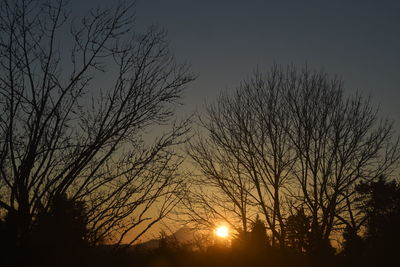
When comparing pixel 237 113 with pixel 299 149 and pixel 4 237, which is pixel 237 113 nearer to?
pixel 299 149

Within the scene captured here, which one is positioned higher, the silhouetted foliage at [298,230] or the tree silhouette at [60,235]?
the silhouetted foliage at [298,230]

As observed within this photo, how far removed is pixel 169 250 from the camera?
1166 cm

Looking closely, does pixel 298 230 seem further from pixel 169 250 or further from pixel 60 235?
pixel 60 235

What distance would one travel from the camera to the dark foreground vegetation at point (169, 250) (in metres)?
5.97

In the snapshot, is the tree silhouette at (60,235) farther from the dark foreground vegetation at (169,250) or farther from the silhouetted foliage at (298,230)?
the silhouetted foliage at (298,230)

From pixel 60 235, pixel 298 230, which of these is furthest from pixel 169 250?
pixel 60 235

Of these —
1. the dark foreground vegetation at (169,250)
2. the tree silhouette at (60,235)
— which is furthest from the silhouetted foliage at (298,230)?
the tree silhouette at (60,235)

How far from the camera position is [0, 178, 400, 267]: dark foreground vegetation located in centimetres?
597

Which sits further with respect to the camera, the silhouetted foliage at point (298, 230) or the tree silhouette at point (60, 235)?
the silhouetted foliage at point (298, 230)

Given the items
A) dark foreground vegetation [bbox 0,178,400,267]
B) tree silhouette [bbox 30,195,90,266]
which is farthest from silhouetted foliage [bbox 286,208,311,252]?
tree silhouette [bbox 30,195,90,266]

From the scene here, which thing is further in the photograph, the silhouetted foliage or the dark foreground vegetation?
the silhouetted foliage

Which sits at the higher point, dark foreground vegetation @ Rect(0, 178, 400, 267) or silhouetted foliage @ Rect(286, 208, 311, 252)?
silhouetted foliage @ Rect(286, 208, 311, 252)

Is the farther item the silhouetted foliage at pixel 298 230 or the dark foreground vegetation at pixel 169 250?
the silhouetted foliage at pixel 298 230

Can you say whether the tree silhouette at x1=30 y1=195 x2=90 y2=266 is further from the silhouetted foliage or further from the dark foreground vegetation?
the silhouetted foliage
